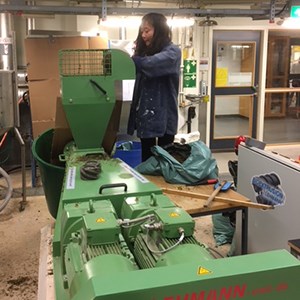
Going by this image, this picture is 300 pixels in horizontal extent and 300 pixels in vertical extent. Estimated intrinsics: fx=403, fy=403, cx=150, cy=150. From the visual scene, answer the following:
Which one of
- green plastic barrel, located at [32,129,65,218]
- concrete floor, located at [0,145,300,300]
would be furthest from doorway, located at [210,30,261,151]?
green plastic barrel, located at [32,129,65,218]

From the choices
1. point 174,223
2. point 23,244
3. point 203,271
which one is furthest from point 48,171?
point 203,271

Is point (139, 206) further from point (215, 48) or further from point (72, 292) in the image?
point (215, 48)

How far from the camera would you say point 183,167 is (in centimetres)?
233

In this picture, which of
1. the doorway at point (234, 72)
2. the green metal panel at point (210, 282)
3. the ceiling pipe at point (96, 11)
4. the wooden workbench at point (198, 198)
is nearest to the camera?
the green metal panel at point (210, 282)

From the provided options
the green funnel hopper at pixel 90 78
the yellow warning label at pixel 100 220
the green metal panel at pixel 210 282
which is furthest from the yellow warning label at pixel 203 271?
the green funnel hopper at pixel 90 78

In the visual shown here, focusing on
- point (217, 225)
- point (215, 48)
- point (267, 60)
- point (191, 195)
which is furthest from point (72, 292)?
point (267, 60)

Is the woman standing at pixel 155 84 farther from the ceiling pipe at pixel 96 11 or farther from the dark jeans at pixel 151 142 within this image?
the ceiling pipe at pixel 96 11

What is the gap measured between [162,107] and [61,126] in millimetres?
718

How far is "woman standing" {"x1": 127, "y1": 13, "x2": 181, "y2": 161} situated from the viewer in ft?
8.20

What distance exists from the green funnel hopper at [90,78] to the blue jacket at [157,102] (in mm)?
503

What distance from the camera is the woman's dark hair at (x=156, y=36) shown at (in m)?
2.60

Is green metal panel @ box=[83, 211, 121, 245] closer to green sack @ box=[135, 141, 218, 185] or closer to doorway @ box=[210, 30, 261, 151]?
green sack @ box=[135, 141, 218, 185]

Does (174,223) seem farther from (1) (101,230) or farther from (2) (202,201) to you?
(2) (202,201)

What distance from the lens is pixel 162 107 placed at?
2740 mm
